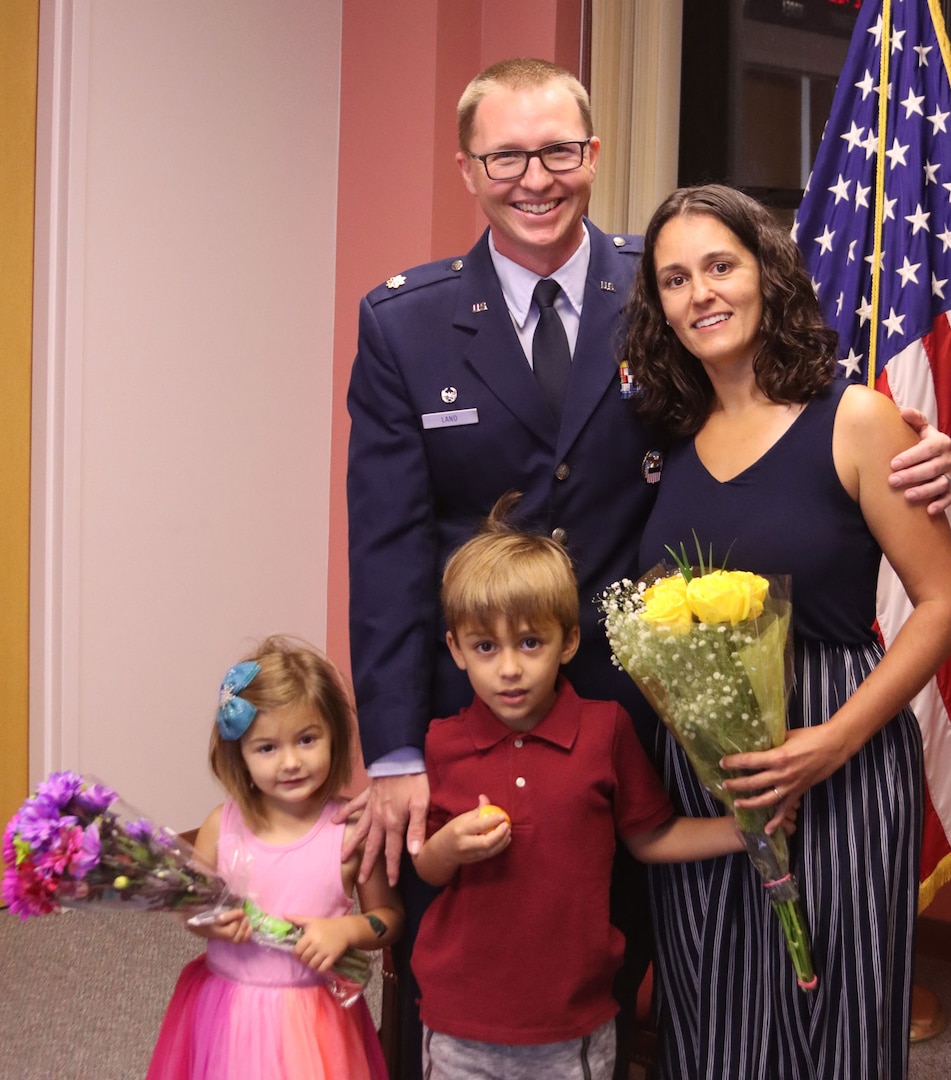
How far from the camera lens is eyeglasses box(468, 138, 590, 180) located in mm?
1967

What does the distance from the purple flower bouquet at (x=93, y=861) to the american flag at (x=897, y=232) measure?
178cm

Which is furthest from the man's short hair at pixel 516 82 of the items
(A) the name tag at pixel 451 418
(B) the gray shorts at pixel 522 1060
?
(B) the gray shorts at pixel 522 1060

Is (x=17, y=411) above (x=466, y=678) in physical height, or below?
above

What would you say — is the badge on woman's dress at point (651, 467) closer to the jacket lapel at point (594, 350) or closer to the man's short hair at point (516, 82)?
the jacket lapel at point (594, 350)

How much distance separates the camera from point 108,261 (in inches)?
146

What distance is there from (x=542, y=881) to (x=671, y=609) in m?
0.49

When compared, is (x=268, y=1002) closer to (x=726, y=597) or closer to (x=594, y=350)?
(x=726, y=597)

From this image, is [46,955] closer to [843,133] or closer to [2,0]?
[2,0]

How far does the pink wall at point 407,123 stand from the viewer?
3943mm

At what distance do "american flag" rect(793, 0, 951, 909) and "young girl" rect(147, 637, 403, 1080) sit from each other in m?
1.49

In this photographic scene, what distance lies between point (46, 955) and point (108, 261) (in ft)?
6.31

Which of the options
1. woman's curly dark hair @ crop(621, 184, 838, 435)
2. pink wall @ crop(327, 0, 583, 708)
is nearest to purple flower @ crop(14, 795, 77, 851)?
woman's curly dark hair @ crop(621, 184, 838, 435)

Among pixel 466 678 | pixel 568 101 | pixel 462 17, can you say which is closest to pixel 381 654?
pixel 466 678

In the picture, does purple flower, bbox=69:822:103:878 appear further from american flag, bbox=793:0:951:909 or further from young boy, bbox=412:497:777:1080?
american flag, bbox=793:0:951:909
